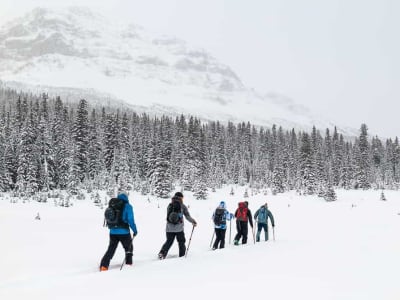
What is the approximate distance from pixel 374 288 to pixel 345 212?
2801 cm

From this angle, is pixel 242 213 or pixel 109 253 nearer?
pixel 109 253

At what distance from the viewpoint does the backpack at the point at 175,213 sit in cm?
1152

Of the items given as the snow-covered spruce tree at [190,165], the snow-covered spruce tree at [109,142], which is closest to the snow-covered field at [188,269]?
the snow-covered spruce tree at [190,165]

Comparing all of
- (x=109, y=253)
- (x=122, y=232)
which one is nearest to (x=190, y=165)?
(x=122, y=232)

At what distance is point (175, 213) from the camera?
1155cm

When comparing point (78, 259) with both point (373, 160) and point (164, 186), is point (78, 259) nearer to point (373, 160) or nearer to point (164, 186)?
point (164, 186)

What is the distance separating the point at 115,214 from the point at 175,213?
79.0 inches

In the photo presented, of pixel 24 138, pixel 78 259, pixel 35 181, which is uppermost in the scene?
pixel 24 138

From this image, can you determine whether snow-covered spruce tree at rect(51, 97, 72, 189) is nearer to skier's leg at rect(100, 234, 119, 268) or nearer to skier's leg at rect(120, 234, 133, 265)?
skier's leg at rect(120, 234, 133, 265)

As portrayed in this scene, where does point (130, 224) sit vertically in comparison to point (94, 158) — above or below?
below

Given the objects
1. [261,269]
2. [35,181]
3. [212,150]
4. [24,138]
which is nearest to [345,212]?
[261,269]

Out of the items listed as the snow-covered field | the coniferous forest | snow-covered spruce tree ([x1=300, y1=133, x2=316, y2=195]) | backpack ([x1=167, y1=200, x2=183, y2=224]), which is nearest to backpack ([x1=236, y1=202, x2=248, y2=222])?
the snow-covered field

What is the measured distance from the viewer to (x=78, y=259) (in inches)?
474

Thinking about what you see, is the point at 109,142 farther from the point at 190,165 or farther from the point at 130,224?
the point at 130,224
